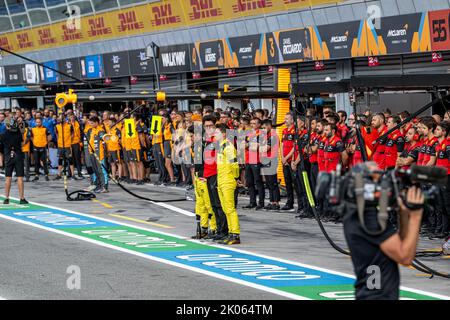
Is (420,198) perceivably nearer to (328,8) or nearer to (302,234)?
(302,234)

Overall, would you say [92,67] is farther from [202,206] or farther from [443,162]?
[443,162]

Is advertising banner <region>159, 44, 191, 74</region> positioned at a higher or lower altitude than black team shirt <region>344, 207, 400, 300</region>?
higher

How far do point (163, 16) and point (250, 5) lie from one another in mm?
6016

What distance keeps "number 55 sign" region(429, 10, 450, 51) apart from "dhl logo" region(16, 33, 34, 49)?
2766 centimetres

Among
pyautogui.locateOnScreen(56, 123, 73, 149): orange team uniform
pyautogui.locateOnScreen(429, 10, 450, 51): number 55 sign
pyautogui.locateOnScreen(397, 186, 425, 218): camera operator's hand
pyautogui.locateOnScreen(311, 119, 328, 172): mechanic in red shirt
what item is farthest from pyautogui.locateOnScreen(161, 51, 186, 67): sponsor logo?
pyautogui.locateOnScreen(397, 186, 425, 218): camera operator's hand

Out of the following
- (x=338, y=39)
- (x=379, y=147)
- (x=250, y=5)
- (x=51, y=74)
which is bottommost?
(x=379, y=147)

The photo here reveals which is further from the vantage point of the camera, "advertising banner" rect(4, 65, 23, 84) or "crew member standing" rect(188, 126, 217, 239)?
"advertising banner" rect(4, 65, 23, 84)

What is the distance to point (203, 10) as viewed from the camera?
3362 cm

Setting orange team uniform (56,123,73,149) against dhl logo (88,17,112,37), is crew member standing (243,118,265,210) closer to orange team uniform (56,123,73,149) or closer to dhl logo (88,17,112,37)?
orange team uniform (56,123,73,149)

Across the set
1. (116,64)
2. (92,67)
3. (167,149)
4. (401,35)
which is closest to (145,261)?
(167,149)


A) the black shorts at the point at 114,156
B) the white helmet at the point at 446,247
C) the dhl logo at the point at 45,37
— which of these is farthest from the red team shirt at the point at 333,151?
the dhl logo at the point at 45,37

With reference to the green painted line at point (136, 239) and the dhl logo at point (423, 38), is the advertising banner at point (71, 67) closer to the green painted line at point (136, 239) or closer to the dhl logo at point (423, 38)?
the dhl logo at point (423, 38)

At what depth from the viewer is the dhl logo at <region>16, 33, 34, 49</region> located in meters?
47.4

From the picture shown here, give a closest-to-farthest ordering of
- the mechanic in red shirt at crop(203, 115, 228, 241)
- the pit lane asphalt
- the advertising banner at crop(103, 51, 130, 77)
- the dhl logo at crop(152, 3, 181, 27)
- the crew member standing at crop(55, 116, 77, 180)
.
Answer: the pit lane asphalt → the mechanic in red shirt at crop(203, 115, 228, 241) → the crew member standing at crop(55, 116, 77, 180) → the dhl logo at crop(152, 3, 181, 27) → the advertising banner at crop(103, 51, 130, 77)
